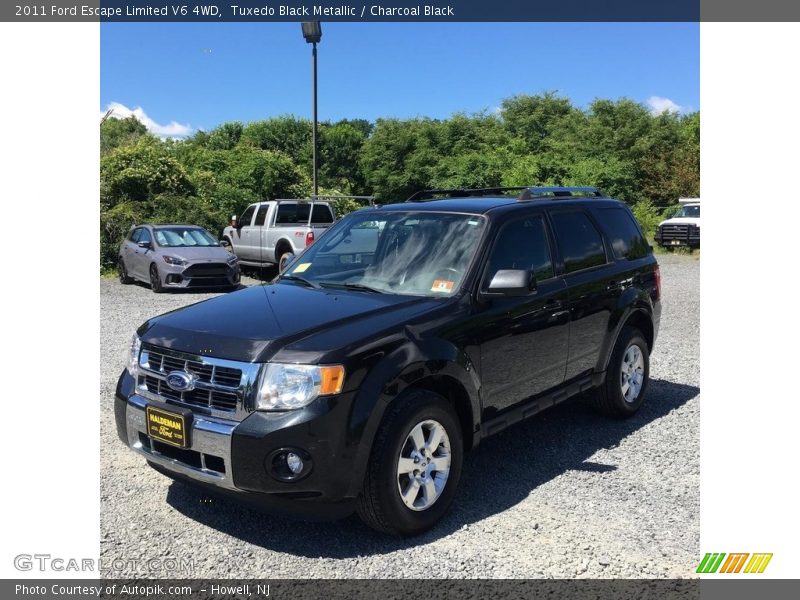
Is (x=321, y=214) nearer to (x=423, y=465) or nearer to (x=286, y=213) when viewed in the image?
(x=286, y=213)

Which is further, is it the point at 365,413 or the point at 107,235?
the point at 107,235

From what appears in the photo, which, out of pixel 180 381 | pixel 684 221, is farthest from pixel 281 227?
pixel 684 221

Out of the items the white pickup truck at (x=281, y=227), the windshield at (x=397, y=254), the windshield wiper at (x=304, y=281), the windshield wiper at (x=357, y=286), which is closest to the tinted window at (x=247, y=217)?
the white pickup truck at (x=281, y=227)

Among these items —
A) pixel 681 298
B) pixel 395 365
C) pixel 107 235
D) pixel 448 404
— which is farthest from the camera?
pixel 107 235

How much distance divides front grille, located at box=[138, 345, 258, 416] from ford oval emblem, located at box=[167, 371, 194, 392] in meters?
0.02

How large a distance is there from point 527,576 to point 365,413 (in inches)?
44.6

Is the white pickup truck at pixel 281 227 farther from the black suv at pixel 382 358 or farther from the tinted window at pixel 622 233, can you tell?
the black suv at pixel 382 358

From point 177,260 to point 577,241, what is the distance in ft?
36.8

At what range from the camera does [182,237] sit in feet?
53.4

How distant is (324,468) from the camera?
3.52m

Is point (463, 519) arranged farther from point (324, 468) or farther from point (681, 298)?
point (681, 298)

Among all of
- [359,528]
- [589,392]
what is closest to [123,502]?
Answer: [359,528]

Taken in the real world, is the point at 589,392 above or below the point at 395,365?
below

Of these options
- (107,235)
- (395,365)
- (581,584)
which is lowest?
(581,584)
